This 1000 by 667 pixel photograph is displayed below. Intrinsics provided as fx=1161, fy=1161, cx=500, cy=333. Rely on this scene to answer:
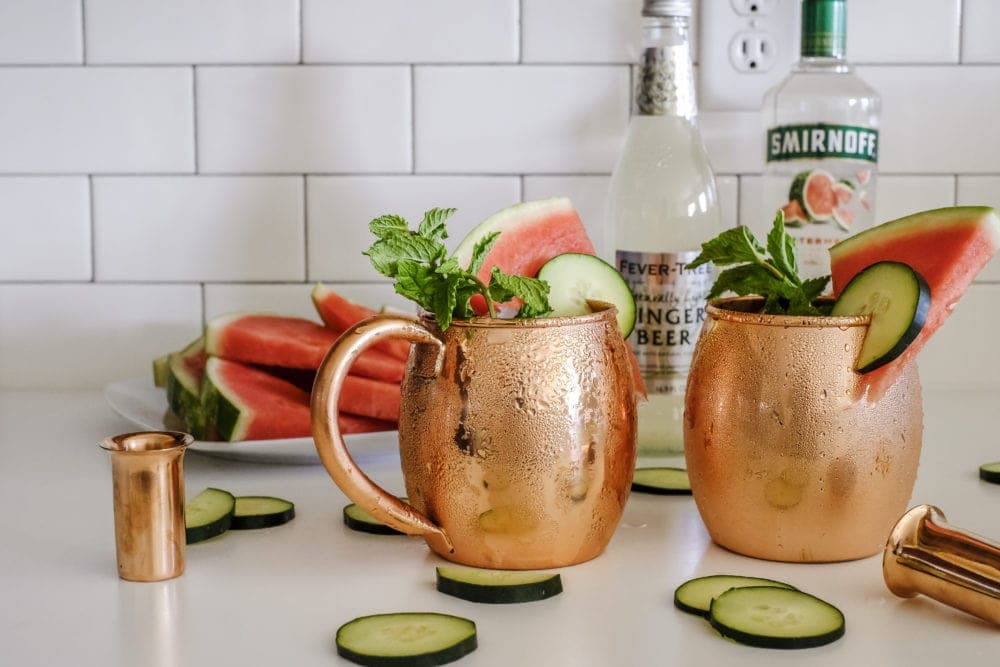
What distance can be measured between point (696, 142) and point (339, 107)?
0.38 m

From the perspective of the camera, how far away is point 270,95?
116cm

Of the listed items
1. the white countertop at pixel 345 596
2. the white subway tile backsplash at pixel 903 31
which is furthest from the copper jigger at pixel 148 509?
the white subway tile backsplash at pixel 903 31

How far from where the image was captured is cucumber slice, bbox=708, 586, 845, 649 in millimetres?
544

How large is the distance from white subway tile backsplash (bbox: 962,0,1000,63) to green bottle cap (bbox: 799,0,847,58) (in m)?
0.21

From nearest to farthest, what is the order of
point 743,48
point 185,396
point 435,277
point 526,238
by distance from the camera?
point 435,277
point 526,238
point 185,396
point 743,48

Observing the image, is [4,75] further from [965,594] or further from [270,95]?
[965,594]

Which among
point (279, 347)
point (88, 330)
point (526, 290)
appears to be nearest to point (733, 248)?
point (526, 290)

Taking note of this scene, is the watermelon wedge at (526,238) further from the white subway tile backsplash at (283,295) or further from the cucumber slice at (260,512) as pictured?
the white subway tile backsplash at (283,295)

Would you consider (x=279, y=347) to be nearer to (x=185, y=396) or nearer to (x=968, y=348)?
(x=185, y=396)

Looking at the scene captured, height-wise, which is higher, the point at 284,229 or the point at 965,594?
the point at 284,229

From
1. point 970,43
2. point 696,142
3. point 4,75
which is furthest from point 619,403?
point 4,75

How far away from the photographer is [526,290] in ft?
2.11

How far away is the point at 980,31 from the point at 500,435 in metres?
0.79

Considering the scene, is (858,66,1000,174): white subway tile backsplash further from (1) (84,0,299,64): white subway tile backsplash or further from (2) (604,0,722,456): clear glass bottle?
(1) (84,0,299,64): white subway tile backsplash
